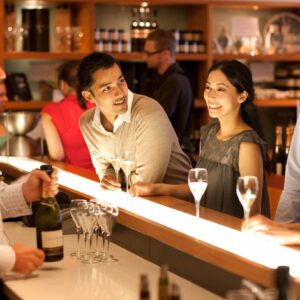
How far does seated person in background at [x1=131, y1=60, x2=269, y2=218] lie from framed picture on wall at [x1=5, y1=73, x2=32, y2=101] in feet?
12.8

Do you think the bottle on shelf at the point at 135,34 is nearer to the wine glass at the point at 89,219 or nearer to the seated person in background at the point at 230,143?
the seated person in background at the point at 230,143

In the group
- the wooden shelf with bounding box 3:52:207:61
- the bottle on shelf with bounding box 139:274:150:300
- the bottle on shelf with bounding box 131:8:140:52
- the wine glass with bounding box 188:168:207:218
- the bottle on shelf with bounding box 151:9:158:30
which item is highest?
the bottle on shelf with bounding box 151:9:158:30

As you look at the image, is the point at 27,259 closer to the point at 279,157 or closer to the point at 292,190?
the point at 292,190

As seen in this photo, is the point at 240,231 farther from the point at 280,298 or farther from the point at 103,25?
the point at 103,25

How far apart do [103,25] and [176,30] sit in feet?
2.23

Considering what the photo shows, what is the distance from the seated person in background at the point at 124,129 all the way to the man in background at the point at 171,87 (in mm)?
1960

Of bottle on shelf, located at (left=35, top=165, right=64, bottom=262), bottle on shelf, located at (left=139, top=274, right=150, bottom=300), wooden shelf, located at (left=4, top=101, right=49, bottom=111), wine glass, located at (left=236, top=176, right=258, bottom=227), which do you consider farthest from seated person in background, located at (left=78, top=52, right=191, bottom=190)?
wooden shelf, located at (left=4, top=101, right=49, bottom=111)

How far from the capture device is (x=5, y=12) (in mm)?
7637

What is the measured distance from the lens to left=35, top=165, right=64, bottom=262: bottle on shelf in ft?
10.5

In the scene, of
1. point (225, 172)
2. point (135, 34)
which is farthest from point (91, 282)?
point (135, 34)

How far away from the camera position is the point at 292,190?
11.5ft

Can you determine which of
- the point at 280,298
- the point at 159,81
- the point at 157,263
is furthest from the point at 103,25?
the point at 280,298

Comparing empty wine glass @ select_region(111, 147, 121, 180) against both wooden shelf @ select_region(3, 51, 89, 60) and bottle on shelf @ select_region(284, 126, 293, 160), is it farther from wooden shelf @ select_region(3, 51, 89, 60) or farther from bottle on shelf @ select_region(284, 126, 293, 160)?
wooden shelf @ select_region(3, 51, 89, 60)

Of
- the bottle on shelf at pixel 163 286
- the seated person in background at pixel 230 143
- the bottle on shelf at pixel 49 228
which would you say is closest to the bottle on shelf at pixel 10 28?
the seated person in background at pixel 230 143
